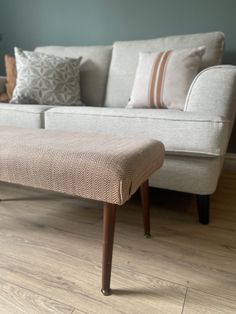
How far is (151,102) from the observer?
4.71ft

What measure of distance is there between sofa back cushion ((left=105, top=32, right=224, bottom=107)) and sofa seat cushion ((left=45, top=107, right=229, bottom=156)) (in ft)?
1.86

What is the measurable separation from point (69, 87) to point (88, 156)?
1.11m

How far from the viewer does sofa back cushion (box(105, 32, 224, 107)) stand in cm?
154

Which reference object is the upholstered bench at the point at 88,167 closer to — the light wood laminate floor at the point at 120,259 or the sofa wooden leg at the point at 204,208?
the light wood laminate floor at the point at 120,259

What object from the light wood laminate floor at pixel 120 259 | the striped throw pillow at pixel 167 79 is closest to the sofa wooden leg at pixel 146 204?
the light wood laminate floor at pixel 120 259

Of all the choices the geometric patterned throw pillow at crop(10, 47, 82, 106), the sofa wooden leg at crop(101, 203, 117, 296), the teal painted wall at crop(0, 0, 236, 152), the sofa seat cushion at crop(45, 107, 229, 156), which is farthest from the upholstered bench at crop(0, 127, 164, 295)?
the teal painted wall at crop(0, 0, 236, 152)

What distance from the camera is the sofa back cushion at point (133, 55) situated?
60.6 inches

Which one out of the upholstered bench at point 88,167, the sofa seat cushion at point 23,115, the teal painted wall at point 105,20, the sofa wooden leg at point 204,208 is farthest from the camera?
the teal painted wall at point 105,20

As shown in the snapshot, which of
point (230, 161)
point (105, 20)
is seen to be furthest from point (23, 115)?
point (230, 161)

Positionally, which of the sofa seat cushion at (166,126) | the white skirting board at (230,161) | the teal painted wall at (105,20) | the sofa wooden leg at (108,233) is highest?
the teal painted wall at (105,20)

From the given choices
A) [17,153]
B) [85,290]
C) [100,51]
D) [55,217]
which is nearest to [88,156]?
[17,153]

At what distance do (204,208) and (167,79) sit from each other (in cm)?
67

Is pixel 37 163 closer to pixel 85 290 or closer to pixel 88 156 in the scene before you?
pixel 88 156

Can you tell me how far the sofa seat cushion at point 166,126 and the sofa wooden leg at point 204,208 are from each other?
0.20m
